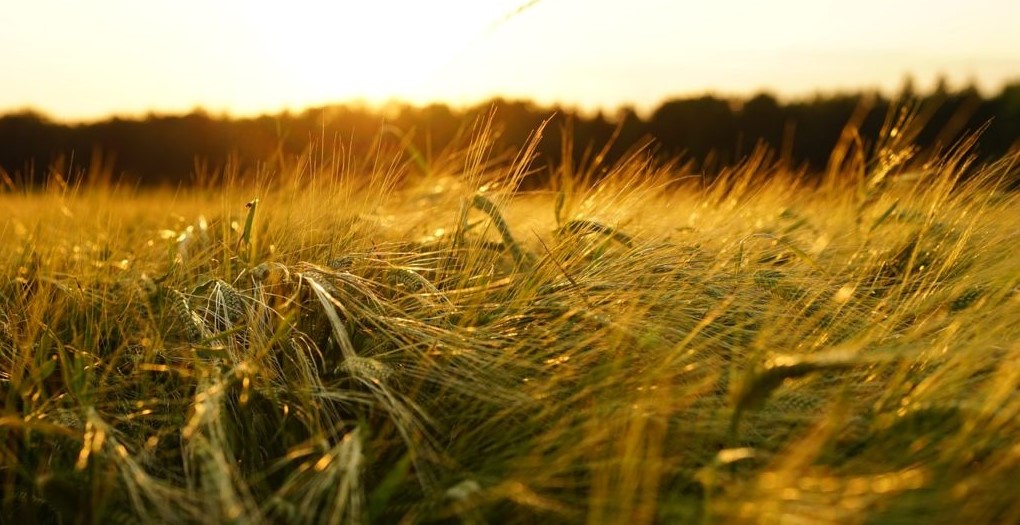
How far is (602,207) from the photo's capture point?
79.7 inches

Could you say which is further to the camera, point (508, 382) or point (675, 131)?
point (675, 131)

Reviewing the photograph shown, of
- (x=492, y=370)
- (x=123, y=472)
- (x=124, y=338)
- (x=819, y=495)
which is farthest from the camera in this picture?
(x=124, y=338)

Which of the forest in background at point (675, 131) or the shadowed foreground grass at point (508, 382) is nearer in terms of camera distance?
the shadowed foreground grass at point (508, 382)

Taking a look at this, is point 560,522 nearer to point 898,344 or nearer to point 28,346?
point 898,344

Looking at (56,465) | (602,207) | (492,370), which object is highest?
(602,207)

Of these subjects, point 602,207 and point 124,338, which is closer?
point 124,338

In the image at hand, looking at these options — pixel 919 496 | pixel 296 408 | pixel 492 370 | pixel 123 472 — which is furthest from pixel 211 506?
pixel 919 496

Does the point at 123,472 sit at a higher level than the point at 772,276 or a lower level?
lower

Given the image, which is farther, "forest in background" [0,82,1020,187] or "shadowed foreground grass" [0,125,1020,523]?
"forest in background" [0,82,1020,187]

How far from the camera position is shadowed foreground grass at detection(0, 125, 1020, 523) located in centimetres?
101

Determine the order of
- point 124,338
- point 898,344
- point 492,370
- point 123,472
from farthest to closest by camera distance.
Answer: point 124,338, point 898,344, point 492,370, point 123,472

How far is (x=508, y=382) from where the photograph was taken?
1.31 meters

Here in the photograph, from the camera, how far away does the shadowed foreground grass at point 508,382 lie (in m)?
1.01

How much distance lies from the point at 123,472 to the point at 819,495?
80cm
